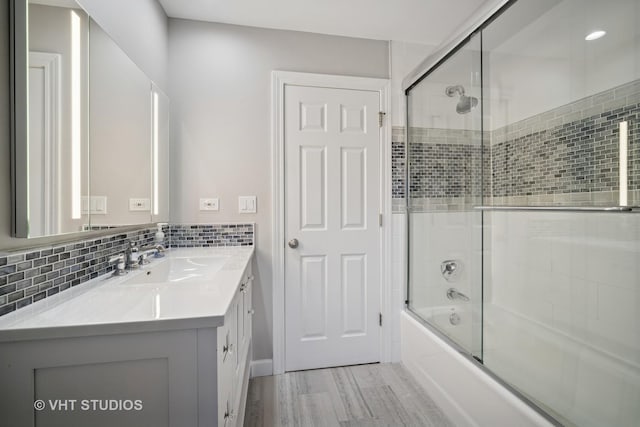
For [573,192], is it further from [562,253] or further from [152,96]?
[152,96]

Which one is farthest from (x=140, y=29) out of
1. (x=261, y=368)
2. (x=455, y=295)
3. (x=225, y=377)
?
(x=455, y=295)

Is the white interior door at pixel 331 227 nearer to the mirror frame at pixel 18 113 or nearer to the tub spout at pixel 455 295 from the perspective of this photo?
the tub spout at pixel 455 295

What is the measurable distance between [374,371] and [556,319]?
3.84ft

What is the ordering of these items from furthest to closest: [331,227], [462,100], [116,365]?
[331,227] < [462,100] < [116,365]

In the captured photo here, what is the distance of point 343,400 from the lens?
175cm

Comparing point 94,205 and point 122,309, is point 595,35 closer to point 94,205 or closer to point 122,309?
point 122,309

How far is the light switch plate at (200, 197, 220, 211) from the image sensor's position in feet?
6.42

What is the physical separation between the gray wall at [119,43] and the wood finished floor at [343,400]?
4.60ft

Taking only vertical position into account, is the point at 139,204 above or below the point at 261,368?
above

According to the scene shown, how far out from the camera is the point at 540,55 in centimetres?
171

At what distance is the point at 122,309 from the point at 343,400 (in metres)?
1.47

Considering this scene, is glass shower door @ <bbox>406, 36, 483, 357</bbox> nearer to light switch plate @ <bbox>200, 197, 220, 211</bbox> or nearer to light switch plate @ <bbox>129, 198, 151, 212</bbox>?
light switch plate @ <bbox>200, 197, 220, 211</bbox>

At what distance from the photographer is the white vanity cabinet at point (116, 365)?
0.68 m

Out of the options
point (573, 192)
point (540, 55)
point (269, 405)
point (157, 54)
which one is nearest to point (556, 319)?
point (573, 192)
